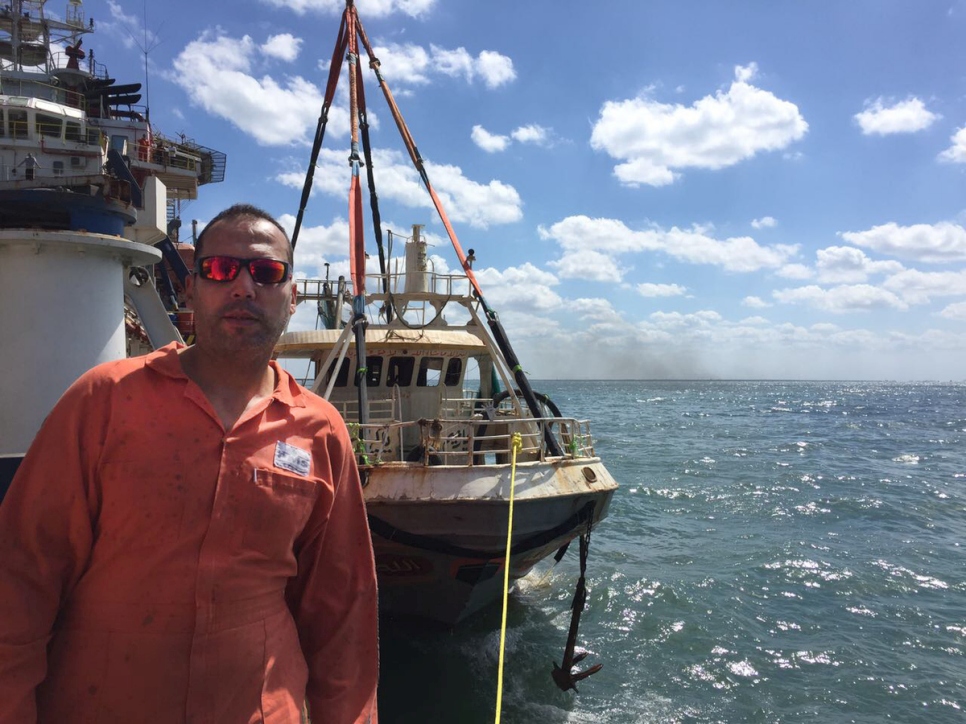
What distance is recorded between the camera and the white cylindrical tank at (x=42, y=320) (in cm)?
733

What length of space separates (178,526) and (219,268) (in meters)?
0.79

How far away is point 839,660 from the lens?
33.0 ft

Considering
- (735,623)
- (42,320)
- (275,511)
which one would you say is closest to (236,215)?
(275,511)

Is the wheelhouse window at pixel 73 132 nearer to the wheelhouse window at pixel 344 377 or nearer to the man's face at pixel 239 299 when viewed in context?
the wheelhouse window at pixel 344 377

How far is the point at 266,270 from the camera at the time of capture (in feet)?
6.68

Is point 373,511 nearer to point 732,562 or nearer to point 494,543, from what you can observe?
point 494,543

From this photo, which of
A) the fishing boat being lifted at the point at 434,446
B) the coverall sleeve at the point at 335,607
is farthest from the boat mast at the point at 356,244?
the coverall sleeve at the point at 335,607

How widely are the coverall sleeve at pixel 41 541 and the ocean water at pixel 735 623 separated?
7.57m

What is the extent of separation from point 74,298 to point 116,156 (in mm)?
4357

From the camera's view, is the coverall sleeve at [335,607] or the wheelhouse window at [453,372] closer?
the coverall sleeve at [335,607]

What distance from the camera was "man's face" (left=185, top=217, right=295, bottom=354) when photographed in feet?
6.49

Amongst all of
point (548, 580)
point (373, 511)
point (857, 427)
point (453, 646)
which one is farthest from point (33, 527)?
point (857, 427)

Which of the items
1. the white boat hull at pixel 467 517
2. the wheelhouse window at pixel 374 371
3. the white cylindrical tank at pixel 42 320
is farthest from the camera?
the wheelhouse window at pixel 374 371

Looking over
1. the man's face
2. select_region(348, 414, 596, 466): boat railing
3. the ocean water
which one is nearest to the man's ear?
the man's face
